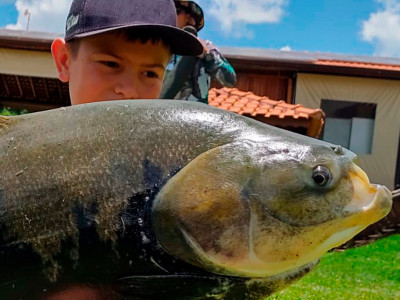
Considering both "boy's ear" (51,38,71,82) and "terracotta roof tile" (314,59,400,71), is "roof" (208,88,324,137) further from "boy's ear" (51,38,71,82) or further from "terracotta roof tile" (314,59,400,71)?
"boy's ear" (51,38,71,82)

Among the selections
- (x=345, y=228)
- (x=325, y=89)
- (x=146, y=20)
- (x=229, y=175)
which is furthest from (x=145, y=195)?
(x=325, y=89)

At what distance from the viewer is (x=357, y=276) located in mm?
7352

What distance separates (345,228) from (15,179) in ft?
2.53

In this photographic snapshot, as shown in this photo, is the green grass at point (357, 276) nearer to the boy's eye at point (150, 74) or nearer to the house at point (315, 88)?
the boy's eye at point (150, 74)

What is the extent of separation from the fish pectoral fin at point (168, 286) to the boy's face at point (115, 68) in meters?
1.23

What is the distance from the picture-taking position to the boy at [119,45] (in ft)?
6.89

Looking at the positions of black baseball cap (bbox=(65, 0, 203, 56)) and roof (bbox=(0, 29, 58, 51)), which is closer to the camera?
black baseball cap (bbox=(65, 0, 203, 56))

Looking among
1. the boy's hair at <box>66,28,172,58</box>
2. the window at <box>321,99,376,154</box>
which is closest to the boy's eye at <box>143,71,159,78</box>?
the boy's hair at <box>66,28,172,58</box>

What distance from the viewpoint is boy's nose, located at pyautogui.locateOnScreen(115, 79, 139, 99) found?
2.27 m

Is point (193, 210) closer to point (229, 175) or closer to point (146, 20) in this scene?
point (229, 175)

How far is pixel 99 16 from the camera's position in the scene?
6.93 ft

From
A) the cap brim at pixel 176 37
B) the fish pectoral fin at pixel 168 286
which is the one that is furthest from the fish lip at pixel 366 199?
the cap brim at pixel 176 37

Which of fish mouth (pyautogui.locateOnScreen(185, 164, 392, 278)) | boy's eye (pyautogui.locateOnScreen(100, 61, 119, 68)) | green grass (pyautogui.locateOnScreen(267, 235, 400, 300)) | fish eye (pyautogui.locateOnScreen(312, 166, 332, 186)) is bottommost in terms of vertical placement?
green grass (pyautogui.locateOnScreen(267, 235, 400, 300))

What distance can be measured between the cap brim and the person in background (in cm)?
120
